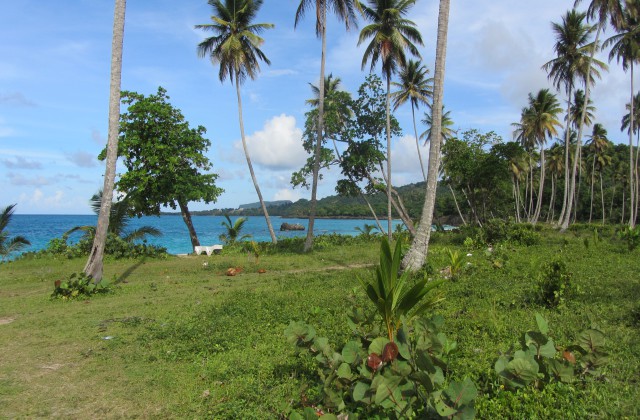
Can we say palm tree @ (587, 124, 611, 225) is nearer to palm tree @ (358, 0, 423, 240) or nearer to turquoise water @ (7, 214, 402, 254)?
turquoise water @ (7, 214, 402, 254)

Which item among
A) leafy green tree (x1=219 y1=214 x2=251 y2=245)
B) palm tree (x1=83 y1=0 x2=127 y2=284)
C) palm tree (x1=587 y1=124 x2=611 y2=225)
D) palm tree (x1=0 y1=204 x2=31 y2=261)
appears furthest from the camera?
palm tree (x1=587 y1=124 x2=611 y2=225)

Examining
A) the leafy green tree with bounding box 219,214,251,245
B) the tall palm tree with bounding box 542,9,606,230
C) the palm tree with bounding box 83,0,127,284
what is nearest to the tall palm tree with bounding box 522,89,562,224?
the tall palm tree with bounding box 542,9,606,230

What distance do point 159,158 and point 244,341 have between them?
14.3 m

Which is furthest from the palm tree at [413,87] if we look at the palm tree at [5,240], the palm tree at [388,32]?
the palm tree at [5,240]

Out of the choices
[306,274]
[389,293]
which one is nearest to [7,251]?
[306,274]

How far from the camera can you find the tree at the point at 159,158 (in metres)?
17.6

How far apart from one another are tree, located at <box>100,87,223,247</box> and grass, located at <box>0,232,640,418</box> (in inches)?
328

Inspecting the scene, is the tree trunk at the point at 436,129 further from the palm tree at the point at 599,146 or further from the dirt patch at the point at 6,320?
the palm tree at the point at 599,146

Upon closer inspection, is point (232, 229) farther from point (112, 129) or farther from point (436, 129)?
point (436, 129)

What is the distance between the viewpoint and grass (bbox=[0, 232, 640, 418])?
355 cm

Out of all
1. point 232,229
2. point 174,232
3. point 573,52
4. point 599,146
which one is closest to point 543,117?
point 573,52

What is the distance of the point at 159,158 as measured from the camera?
17859 mm

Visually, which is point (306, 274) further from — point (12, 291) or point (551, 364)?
point (551, 364)

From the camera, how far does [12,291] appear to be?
10.2m
